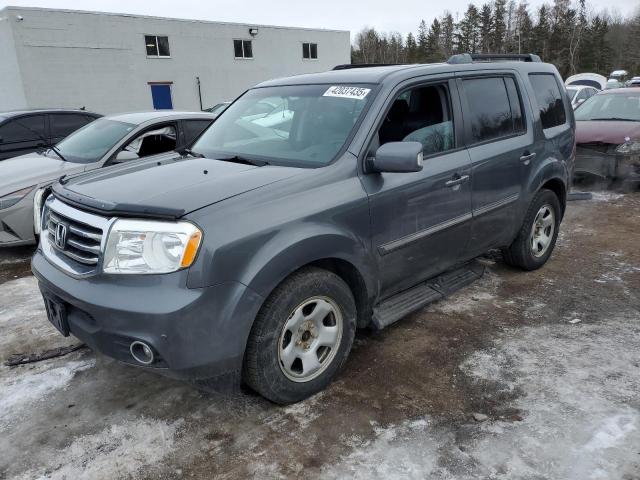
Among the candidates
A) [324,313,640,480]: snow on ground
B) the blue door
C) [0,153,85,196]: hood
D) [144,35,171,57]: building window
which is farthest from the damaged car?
[144,35,171,57]: building window

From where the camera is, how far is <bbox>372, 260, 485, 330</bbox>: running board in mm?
3371

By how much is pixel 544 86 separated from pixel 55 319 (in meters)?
4.48

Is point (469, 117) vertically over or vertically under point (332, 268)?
over

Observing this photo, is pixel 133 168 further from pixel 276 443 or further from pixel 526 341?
pixel 526 341

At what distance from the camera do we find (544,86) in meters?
4.75

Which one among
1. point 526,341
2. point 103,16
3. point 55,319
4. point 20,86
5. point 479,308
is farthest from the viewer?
point 103,16

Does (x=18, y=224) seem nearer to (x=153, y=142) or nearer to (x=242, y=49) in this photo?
(x=153, y=142)

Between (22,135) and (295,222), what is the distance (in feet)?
23.0

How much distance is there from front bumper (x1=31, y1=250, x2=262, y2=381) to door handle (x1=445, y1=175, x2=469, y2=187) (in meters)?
1.73

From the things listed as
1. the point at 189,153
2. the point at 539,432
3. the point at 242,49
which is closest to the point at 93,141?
the point at 189,153

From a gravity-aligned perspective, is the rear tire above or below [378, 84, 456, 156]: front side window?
below

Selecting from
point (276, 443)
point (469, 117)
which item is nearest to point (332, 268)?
point (276, 443)

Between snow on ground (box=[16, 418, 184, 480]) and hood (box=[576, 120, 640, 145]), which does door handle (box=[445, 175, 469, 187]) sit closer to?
snow on ground (box=[16, 418, 184, 480])

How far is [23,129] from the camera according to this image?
25.8 feet
